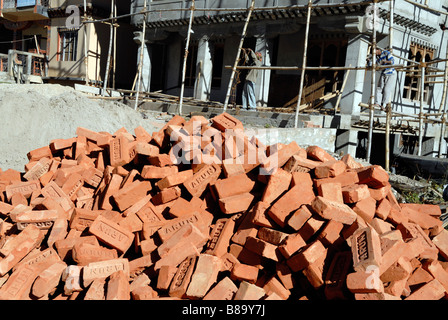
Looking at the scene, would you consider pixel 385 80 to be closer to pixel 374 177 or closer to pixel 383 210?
pixel 374 177

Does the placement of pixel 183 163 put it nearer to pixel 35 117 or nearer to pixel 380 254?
pixel 380 254

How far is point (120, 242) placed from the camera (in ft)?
13.3

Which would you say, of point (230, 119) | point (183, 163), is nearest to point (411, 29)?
point (230, 119)

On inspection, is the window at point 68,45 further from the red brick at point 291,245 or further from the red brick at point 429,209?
the red brick at point 291,245

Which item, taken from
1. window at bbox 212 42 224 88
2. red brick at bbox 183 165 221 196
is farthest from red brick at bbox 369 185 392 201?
window at bbox 212 42 224 88

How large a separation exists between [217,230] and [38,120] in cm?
516

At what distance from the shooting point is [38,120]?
25.6 feet

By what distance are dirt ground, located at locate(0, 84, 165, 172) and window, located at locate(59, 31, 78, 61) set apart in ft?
40.0

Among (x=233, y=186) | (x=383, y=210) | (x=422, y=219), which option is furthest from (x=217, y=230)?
(x=422, y=219)

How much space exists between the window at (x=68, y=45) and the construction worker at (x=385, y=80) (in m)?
14.4

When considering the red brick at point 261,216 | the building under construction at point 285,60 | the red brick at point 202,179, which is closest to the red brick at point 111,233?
the red brick at point 202,179

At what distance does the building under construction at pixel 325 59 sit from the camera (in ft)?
33.9

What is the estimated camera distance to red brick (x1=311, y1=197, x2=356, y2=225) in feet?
11.8

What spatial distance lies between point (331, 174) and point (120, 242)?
2144mm
